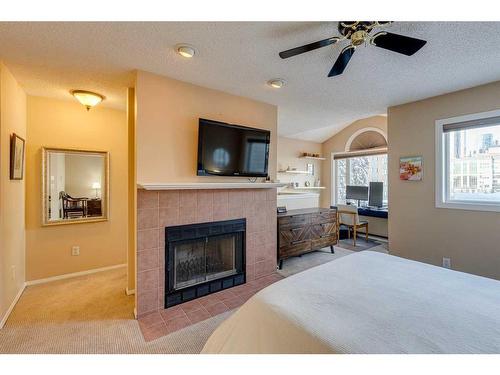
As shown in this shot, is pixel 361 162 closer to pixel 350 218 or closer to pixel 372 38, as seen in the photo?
pixel 350 218

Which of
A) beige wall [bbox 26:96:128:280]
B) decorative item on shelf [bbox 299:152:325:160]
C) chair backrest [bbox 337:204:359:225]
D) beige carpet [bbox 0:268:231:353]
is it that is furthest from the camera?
decorative item on shelf [bbox 299:152:325:160]

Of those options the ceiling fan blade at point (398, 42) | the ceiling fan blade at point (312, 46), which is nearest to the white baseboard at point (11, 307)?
the ceiling fan blade at point (312, 46)

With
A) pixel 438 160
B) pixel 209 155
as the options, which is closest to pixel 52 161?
pixel 209 155

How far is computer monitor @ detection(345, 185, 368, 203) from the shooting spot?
5.79 m

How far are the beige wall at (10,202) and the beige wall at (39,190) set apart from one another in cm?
15

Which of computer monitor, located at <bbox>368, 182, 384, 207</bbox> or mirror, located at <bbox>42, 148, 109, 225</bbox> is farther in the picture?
computer monitor, located at <bbox>368, 182, 384, 207</bbox>

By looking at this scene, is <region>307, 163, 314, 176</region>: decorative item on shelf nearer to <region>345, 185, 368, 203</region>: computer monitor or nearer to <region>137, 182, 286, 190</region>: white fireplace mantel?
<region>345, 185, 368, 203</region>: computer monitor

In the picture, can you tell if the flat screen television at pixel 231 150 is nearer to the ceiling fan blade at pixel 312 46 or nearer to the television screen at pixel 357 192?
the ceiling fan blade at pixel 312 46

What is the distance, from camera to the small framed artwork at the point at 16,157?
232cm

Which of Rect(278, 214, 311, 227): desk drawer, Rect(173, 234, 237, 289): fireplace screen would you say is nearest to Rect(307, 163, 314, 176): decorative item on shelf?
Rect(278, 214, 311, 227): desk drawer

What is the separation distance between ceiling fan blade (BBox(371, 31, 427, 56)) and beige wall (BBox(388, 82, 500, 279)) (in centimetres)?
196

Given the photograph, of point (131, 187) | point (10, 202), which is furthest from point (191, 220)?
point (10, 202)

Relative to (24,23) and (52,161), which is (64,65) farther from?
(52,161)

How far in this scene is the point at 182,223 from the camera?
8.17 feet
